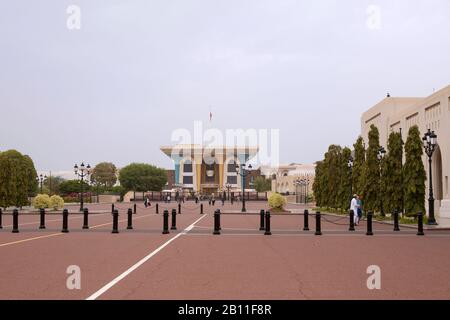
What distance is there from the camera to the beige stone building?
116ft

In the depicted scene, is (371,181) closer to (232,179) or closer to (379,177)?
(379,177)

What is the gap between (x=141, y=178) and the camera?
130m

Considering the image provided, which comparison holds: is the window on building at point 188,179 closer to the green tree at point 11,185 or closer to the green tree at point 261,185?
the green tree at point 261,185

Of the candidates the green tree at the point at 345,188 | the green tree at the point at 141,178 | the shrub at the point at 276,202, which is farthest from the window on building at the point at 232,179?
the green tree at the point at 345,188

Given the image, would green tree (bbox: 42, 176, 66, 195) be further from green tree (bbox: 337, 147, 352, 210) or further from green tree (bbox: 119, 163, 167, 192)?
green tree (bbox: 337, 147, 352, 210)

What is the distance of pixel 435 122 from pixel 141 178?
323 ft

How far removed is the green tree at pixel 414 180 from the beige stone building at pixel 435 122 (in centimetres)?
127

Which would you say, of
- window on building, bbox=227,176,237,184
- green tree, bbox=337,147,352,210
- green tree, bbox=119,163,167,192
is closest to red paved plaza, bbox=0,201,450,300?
green tree, bbox=337,147,352,210

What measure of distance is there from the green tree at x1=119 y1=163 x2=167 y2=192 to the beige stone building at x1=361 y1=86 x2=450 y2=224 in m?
85.6

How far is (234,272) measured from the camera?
36.3ft

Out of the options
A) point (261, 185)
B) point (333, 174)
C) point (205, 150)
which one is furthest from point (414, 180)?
point (261, 185)

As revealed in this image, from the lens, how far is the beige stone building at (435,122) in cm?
3534

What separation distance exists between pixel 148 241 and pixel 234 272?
787cm
